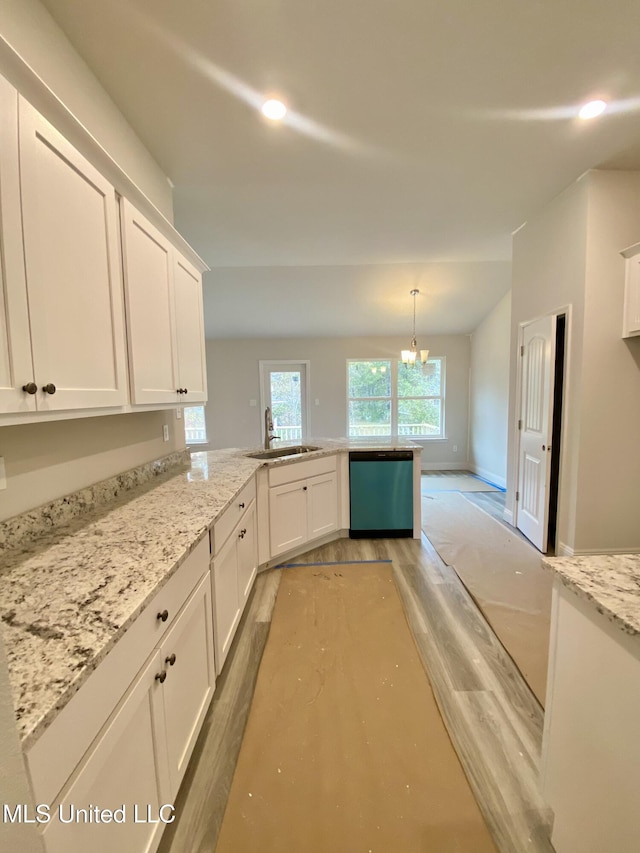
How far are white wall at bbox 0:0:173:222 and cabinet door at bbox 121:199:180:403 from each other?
1.86 feet

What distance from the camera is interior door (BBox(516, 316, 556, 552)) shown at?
2.81 meters

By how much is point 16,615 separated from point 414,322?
584 cm

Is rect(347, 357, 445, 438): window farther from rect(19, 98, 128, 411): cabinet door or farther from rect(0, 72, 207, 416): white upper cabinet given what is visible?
rect(19, 98, 128, 411): cabinet door

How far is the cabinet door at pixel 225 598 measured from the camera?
4.86 feet

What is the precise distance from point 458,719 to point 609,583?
3.32 ft

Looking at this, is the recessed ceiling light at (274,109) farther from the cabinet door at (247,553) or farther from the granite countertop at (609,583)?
the granite countertop at (609,583)

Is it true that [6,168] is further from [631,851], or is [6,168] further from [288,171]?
[631,851]

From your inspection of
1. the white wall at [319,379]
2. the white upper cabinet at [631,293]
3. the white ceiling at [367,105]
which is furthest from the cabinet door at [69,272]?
the white wall at [319,379]

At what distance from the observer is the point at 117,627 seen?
727mm

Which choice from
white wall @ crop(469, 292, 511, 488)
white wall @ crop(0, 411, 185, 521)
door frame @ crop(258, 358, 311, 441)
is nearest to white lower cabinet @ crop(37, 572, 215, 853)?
white wall @ crop(0, 411, 185, 521)

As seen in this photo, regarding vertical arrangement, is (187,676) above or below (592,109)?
below

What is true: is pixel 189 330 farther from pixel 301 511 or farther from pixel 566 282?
pixel 566 282

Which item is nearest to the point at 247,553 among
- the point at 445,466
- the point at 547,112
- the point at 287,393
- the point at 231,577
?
the point at 231,577

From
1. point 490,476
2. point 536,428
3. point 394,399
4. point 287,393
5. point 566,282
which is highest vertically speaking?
point 566,282
